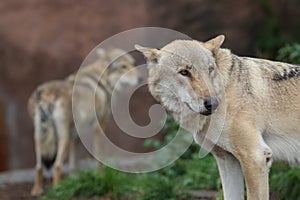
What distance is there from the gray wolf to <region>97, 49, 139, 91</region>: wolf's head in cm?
427

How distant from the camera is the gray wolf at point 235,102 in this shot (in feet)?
15.0

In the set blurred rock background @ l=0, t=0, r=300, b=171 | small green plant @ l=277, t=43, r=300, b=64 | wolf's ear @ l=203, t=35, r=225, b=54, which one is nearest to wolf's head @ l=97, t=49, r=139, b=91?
blurred rock background @ l=0, t=0, r=300, b=171

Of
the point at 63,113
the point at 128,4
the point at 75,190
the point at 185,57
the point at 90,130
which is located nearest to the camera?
the point at 185,57

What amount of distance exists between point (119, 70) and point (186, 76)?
4.73 metres

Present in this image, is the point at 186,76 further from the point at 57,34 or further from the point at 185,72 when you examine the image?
the point at 57,34

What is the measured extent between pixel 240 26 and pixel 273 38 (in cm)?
55

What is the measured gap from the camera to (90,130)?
8.91m

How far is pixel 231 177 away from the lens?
4.95 meters

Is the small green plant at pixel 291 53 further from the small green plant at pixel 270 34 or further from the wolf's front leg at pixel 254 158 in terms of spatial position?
the small green plant at pixel 270 34

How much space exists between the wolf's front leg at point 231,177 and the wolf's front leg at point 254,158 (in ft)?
1.02

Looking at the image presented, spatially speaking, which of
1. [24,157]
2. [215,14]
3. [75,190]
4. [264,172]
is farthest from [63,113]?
[264,172]

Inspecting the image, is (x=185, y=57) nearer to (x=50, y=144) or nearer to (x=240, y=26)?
(x=50, y=144)

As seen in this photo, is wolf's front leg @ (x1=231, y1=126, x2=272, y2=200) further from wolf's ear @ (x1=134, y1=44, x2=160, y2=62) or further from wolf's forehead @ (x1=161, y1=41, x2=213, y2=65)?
wolf's ear @ (x1=134, y1=44, x2=160, y2=62)

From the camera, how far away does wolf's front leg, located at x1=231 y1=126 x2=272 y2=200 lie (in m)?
4.57
